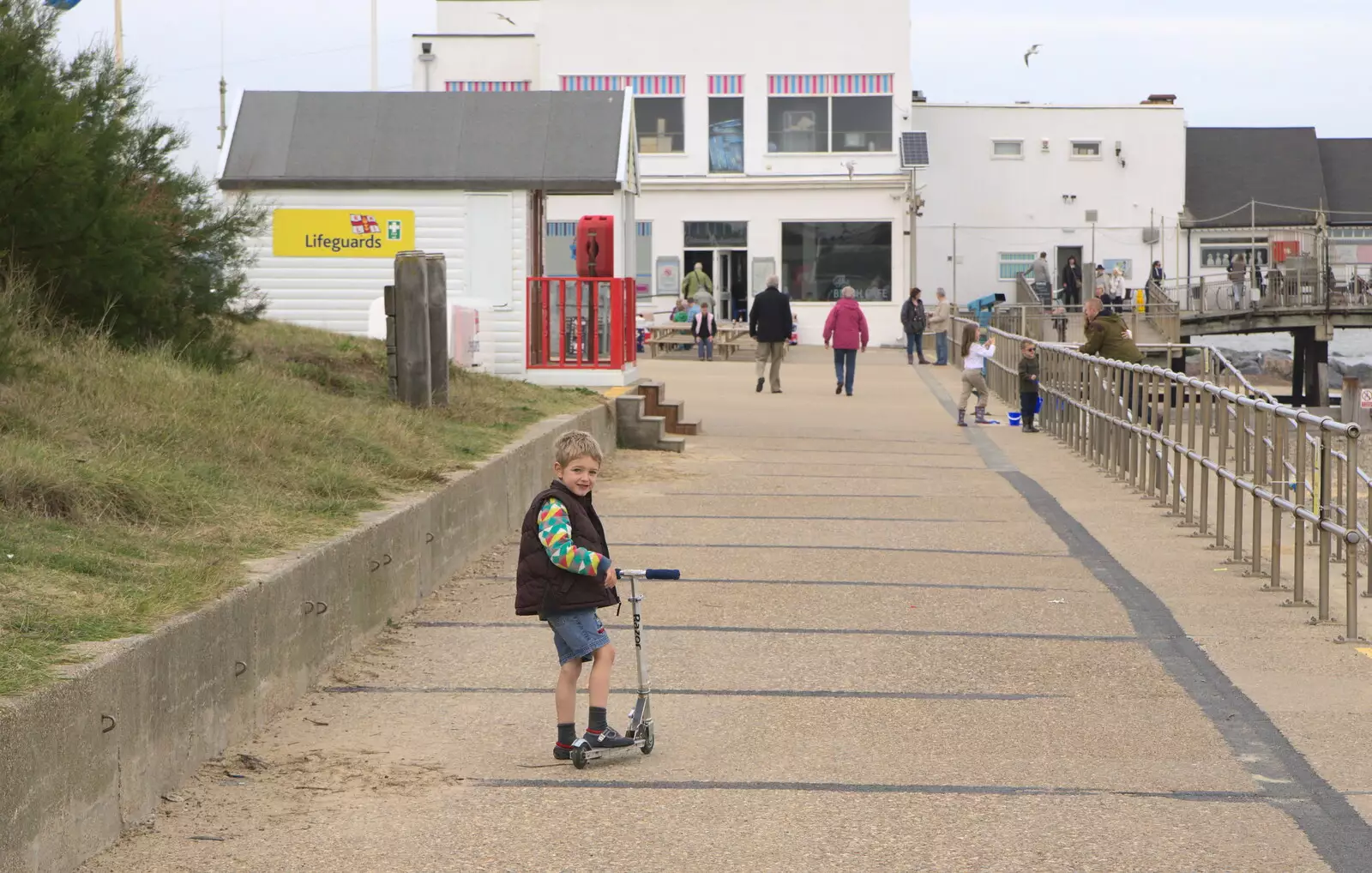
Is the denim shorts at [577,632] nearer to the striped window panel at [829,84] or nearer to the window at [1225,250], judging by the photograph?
the striped window panel at [829,84]

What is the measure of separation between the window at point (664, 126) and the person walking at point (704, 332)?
9366 millimetres

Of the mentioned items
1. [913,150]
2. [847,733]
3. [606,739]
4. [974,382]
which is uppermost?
[913,150]

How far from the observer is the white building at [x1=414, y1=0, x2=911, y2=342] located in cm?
4428

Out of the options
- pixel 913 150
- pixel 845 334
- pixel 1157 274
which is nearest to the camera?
pixel 845 334

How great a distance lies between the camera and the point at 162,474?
337 inches

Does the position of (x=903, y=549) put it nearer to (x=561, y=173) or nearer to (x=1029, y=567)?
(x=1029, y=567)

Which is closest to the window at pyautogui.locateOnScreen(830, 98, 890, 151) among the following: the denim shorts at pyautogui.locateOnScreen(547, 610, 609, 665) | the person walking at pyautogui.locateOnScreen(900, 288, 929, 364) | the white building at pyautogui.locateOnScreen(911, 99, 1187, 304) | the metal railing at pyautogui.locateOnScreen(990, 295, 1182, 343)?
the metal railing at pyautogui.locateOnScreen(990, 295, 1182, 343)

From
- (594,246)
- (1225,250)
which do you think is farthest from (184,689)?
(1225,250)

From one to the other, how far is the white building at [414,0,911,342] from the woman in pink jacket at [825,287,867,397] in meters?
16.7

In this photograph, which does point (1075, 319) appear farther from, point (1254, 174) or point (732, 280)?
point (1254, 174)

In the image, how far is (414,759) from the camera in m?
6.65

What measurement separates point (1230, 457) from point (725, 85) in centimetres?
3151

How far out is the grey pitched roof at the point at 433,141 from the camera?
20.9 metres

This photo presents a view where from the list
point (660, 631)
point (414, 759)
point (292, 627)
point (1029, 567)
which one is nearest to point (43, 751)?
point (414, 759)
